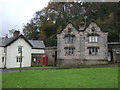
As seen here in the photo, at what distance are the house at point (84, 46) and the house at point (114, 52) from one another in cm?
268

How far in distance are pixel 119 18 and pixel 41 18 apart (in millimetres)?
26790

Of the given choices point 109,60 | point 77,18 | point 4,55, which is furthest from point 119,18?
point 4,55

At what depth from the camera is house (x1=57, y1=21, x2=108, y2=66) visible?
3606 centimetres

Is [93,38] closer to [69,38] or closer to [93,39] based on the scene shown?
[93,39]

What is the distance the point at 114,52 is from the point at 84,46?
6.37 meters

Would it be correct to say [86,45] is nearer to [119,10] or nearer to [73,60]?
[73,60]

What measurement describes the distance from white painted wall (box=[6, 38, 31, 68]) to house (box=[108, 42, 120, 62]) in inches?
672

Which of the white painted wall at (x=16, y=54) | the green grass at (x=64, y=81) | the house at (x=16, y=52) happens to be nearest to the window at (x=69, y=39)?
the house at (x=16, y=52)

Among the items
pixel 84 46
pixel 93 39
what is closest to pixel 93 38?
pixel 93 39

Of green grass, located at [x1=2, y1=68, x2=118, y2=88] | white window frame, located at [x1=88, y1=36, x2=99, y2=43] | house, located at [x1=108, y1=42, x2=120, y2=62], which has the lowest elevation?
green grass, located at [x1=2, y1=68, x2=118, y2=88]

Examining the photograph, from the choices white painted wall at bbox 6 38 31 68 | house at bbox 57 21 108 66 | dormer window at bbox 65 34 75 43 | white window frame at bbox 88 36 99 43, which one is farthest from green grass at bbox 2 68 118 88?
white painted wall at bbox 6 38 31 68

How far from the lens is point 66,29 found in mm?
37469

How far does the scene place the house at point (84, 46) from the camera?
Result: 3606 centimetres

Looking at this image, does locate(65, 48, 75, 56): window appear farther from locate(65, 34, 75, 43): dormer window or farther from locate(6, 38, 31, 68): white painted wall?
locate(6, 38, 31, 68): white painted wall
